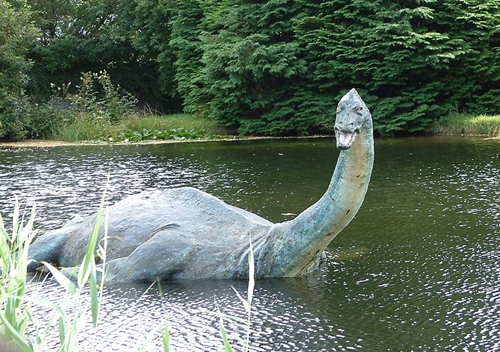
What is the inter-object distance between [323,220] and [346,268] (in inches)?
30.8

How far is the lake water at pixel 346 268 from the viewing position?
382cm

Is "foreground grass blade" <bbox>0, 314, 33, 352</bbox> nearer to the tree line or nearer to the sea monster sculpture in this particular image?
the sea monster sculpture

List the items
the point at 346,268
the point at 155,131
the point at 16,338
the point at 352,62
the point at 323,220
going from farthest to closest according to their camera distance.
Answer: the point at 155,131 < the point at 352,62 < the point at 346,268 < the point at 323,220 < the point at 16,338

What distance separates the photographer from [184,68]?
24484 millimetres

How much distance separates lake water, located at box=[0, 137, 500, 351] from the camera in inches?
151

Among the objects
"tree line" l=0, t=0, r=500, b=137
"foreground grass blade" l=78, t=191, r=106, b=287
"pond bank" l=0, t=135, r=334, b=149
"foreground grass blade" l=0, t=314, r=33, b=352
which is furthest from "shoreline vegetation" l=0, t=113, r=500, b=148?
"foreground grass blade" l=0, t=314, r=33, b=352

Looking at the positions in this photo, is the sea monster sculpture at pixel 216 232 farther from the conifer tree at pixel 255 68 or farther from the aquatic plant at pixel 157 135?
the conifer tree at pixel 255 68

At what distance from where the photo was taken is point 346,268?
16.8 ft

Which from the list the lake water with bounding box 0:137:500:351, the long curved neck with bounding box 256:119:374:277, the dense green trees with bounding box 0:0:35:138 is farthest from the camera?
the dense green trees with bounding box 0:0:35:138

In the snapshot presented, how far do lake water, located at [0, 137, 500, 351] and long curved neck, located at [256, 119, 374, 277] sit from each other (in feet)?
0.48

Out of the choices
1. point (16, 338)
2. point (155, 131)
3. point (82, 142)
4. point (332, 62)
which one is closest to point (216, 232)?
point (16, 338)

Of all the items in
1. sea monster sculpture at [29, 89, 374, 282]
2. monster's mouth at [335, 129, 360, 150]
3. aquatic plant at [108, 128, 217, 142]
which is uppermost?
monster's mouth at [335, 129, 360, 150]

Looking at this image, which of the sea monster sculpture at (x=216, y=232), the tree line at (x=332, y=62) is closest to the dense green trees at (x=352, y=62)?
the tree line at (x=332, y=62)

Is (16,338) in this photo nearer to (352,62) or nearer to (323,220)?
(323,220)
